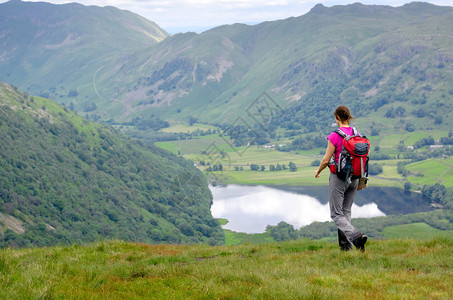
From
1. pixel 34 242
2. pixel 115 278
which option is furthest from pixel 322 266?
pixel 34 242

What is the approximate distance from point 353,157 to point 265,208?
124139 mm

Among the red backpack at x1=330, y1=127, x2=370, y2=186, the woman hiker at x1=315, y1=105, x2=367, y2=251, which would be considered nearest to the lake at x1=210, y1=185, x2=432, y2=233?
the woman hiker at x1=315, y1=105, x2=367, y2=251

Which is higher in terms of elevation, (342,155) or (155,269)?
(342,155)

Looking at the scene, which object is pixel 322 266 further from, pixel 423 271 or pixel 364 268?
pixel 423 271

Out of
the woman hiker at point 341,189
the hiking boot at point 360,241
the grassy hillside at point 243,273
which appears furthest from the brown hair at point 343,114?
the grassy hillside at point 243,273

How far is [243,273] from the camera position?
9.73 metres

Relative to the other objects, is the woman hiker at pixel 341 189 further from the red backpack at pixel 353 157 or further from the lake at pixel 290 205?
the lake at pixel 290 205

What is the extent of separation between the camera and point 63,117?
16650 cm

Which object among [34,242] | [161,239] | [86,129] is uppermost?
[86,129]

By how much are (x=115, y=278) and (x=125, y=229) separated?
104 m

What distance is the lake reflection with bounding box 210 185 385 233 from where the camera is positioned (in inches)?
4669

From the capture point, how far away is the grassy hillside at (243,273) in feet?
26.6

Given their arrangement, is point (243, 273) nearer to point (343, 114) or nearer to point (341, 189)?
point (341, 189)

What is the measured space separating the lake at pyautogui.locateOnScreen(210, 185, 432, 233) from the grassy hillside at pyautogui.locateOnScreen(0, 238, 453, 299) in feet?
328
